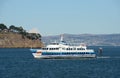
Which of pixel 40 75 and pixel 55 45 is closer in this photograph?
pixel 40 75

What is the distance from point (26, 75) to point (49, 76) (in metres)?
4.29

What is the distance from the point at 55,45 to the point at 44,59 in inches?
191

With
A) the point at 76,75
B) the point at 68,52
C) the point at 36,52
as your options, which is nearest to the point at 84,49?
the point at 68,52

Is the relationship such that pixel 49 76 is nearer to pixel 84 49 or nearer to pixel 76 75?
pixel 76 75

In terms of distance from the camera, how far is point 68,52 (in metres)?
127

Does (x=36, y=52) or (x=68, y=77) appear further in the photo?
(x=36, y=52)

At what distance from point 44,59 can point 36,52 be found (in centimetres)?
289

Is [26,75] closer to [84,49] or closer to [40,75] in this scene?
[40,75]

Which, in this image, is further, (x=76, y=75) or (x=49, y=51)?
(x=49, y=51)

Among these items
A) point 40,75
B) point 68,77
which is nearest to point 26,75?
point 40,75

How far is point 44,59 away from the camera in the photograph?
127312mm

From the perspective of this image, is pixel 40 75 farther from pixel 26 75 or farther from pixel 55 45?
pixel 55 45

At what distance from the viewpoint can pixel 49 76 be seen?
79125 millimetres

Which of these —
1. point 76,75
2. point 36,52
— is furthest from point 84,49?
point 76,75
